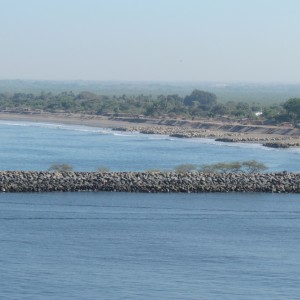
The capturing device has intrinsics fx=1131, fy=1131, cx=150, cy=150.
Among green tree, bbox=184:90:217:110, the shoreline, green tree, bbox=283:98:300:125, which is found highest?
green tree, bbox=283:98:300:125

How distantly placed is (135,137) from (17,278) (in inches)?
2184

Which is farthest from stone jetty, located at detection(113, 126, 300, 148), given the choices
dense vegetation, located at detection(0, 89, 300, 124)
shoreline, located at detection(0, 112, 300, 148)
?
dense vegetation, located at detection(0, 89, 300, 124)

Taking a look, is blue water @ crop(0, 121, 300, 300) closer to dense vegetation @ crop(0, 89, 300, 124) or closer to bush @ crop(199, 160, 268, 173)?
bush @ crop(199, 160, 268, 173)

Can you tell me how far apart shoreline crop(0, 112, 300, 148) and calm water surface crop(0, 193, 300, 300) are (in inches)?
1292

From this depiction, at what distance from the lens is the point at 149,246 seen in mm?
30828

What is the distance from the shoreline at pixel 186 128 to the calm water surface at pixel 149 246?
32807mm

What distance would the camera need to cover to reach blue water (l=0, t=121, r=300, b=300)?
25578 mm

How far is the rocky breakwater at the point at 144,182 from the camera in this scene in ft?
141

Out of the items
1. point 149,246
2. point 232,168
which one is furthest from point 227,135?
point 149,246

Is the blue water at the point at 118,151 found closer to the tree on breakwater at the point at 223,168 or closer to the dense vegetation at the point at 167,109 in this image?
the tree on breakwater at the point at 223,168

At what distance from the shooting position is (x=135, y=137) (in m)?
81.6

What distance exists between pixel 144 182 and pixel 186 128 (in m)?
49.8

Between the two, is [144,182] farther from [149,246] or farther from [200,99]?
[200,99]

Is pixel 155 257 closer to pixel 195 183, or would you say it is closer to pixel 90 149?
pixel 195 183
